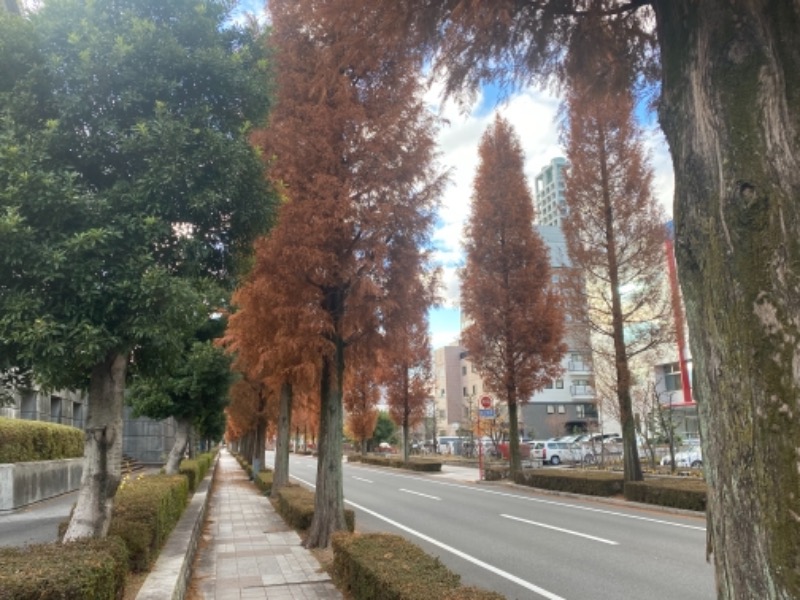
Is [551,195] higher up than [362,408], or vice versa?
[551,195]

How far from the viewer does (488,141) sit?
25.0 metres

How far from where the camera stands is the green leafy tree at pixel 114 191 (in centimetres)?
511

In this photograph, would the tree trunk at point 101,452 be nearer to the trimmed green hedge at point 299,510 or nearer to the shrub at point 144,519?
the shrub at point 144,519

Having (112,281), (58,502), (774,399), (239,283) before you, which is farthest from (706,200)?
(58,502)

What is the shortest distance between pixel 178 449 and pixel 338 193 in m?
12.3

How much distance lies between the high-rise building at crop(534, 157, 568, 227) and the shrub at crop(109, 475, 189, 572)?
1440cm

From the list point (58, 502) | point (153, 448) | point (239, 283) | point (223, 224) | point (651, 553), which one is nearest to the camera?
point (223, 224)

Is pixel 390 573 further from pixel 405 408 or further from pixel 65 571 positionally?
pixel 405 408

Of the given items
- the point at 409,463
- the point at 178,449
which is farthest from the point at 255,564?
the point at 409,463

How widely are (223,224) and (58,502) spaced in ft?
42.8

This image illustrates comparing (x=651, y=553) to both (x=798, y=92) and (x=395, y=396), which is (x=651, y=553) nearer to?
(x=798, y=92)

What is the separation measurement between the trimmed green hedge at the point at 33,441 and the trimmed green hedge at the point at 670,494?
1518cm

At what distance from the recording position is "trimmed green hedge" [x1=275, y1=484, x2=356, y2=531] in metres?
11.1

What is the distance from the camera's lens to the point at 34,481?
15.3 m
